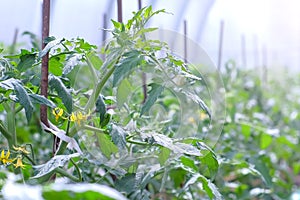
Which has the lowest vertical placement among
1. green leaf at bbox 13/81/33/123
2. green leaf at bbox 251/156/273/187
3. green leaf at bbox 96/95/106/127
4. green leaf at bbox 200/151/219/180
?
green leaf at bbox 251/156/273/187

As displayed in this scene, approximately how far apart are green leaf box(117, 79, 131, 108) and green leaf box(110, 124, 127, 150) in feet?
0.34

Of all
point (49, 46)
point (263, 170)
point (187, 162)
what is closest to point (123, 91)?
point (49, 46)

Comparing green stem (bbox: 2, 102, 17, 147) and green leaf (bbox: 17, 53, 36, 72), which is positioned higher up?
green leaf (bbox: 17, 53, 36, 72)

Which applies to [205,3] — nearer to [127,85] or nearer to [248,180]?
[248,180]

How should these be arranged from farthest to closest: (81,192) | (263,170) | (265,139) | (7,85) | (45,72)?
(265,139)
(263,170)
(45,72)
(7,85)
(81,192)

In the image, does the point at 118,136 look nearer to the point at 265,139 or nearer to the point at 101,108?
the point at 101,108

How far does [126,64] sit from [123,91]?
0.38ft

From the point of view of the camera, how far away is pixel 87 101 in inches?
38.5

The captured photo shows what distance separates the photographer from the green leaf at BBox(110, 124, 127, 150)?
0.83m

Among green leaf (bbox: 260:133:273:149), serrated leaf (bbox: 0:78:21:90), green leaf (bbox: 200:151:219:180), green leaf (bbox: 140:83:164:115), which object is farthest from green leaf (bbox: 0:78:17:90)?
green leaf (bbox: 260:133:273:149)

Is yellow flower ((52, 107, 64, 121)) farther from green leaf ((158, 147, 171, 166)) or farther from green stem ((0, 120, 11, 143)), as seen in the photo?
green leaf ((158, 147, 171, 166))

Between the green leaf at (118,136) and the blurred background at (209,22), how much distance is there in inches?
73.4

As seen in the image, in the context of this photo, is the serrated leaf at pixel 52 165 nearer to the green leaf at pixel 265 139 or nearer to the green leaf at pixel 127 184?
the green leaf at pixel 127 184

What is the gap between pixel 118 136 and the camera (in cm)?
83
